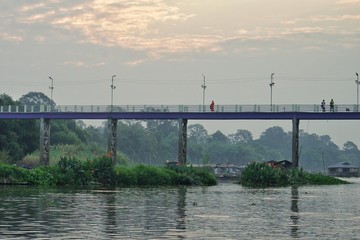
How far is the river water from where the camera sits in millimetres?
32781

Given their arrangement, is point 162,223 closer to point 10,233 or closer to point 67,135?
point 10,233

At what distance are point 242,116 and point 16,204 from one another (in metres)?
81.7

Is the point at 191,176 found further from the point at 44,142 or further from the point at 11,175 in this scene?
the point at 44,142

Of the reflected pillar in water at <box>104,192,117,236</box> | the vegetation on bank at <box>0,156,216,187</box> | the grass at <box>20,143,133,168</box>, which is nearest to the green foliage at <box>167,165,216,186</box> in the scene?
the vegetation on bank at <box>0,156,216,187</box>

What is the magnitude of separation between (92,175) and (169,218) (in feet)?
133

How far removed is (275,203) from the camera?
183ft

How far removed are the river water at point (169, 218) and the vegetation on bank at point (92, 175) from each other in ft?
58.8

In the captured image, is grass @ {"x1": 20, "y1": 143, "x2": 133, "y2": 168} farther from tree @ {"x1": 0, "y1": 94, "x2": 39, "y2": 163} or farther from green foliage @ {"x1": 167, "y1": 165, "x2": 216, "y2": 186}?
green foliage @ {"x1": 167, "y1": 165, "x2": 216, "y2": 186}

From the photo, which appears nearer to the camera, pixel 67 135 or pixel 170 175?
pixel 170 175

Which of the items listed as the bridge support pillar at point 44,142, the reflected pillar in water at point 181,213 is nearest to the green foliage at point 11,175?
the reflected pillar in water at point 181,213

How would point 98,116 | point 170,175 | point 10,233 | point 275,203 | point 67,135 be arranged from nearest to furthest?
point 10,233 < point 275,203 < point 170,175 < point 98,116 < point 67,135

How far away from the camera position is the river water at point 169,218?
32.8 m

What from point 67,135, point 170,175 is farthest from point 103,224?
point 67,135

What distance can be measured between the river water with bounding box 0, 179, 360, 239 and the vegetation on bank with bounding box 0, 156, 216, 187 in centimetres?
1791
